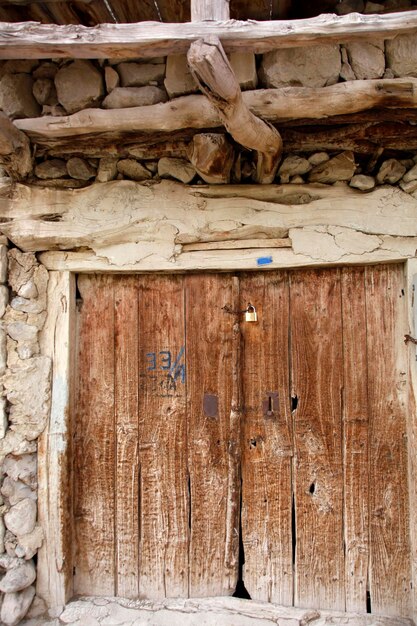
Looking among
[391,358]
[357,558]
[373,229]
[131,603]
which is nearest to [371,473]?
[357,558]

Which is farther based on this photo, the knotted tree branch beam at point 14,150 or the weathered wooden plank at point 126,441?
the weathered wooden plank at point 126,441

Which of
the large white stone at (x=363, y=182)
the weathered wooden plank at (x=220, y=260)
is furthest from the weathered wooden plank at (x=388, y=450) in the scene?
the large white stone at (x=363, y=182)

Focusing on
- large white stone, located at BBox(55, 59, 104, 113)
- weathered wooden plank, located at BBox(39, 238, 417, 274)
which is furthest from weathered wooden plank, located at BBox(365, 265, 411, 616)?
large white stone, located at BBox(55, 59, 104, 113)

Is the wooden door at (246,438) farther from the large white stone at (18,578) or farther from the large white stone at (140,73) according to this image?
the large white stone at (140,73)

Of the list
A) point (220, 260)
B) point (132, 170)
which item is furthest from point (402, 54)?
point (132, 170)

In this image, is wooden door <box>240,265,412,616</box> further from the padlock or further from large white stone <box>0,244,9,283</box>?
large white stone <box>0,244,9,283</box>

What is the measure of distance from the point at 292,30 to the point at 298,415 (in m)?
1.56

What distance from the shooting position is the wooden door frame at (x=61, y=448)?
189 centimetres

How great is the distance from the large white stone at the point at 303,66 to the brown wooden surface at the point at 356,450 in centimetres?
85

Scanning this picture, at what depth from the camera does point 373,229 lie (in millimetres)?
1893

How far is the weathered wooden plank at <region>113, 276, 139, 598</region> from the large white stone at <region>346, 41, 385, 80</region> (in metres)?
1.33

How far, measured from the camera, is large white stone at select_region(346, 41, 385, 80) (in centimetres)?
169

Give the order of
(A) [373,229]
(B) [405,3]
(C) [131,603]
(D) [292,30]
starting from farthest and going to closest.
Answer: (C) [131,603], (A) [373,229], (B) [405,3], (D) [292,30]

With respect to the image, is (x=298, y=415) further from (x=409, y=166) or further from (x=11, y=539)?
(x=11, y=539)
